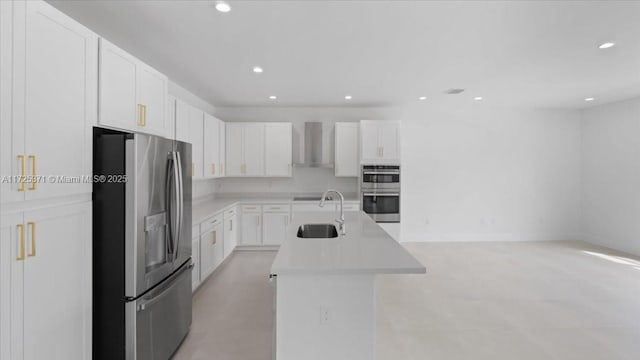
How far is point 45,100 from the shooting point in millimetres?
1433

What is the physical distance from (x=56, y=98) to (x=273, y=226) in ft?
12.8

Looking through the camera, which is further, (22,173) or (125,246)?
(125,246)

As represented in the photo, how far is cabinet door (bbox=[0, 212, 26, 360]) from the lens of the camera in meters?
1.26

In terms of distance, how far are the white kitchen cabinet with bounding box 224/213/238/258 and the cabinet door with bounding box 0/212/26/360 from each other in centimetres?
310

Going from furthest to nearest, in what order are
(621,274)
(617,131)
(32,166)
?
(617,131) → (621,274) → (32,166)

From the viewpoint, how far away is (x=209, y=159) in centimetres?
454

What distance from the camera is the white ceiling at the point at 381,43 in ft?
7.28

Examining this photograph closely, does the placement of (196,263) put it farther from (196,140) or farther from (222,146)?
(222,146)

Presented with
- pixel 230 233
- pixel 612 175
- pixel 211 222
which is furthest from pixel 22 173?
pixel 612 175

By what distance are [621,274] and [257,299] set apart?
5013mm

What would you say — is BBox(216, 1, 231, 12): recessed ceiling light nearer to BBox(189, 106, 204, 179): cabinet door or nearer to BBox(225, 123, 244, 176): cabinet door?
BBox(189, 106, 204, 179): cabinet door

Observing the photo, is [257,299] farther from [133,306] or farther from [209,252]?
[133,306]

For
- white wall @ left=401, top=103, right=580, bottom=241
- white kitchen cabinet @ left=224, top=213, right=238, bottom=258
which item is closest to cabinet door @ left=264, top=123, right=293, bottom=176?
white kitchen cabinet @ left=224, top=213, right=238, bottom=258

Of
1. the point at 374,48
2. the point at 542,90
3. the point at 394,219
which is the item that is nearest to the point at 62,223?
the point at 374,48
